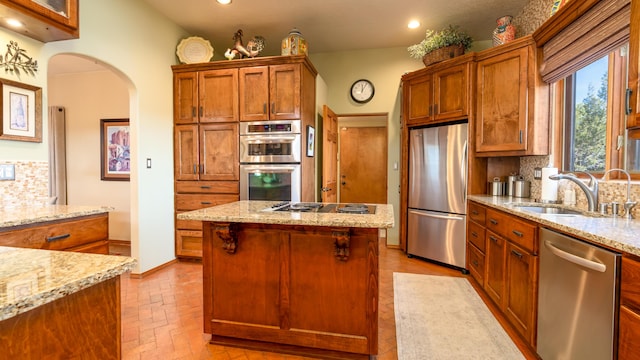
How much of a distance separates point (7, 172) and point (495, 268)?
3.66 metres

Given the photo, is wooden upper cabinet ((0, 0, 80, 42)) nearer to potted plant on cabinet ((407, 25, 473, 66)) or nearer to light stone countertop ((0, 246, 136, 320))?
light stone countertop ((0, 246, 136, 320))

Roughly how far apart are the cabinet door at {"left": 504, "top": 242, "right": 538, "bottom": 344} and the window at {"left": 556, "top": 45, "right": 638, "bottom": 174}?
0.93 metres

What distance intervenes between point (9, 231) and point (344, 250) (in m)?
1.81

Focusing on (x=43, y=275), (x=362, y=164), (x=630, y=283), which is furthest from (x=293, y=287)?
(x=362, y=164)

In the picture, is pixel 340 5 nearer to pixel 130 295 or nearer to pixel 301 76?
pixel 301 76

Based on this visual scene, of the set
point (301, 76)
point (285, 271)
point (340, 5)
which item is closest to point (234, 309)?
point (285, 271)

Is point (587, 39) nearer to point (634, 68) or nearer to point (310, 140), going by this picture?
point (634, 68)

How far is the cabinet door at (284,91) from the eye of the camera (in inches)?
133

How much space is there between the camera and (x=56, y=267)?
799 mm

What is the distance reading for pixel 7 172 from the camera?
6.71ft

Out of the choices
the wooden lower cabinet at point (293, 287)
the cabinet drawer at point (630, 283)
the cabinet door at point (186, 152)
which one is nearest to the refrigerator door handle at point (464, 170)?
the wooden lower cabinet at point (293, 287)

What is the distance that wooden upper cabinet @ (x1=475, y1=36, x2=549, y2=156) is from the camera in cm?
272

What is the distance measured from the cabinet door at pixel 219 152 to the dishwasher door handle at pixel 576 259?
9.69ft

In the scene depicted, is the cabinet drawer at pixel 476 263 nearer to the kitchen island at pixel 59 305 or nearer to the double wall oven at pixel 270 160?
the double wall oven at pixel 270 160
